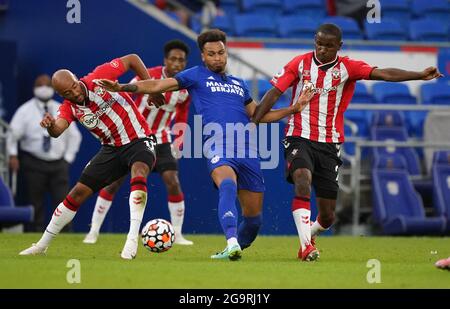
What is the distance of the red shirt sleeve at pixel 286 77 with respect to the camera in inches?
430

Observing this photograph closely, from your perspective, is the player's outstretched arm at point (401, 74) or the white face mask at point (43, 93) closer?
the player's outstretched arm at point (401, 74)

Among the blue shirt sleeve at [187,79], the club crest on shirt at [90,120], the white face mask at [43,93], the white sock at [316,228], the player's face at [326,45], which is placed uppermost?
the white face mask at [43,93]

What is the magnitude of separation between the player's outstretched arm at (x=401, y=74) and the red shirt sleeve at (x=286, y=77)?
778 mm

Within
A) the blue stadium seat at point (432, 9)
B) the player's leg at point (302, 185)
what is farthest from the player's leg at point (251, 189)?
the blue stadium seat at point (432, 9)

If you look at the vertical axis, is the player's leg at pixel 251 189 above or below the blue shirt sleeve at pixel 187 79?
below

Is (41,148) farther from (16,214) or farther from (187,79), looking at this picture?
(187,79)

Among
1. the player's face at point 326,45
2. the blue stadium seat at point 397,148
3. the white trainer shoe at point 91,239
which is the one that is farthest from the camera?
the blue stadium seat at point 397,148

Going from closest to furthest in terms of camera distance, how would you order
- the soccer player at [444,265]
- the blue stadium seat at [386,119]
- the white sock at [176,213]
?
the soccer player at [444,265]
the white sock at [176,213]
the blue stadium seat at [386,119]

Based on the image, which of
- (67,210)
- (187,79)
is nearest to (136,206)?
(67,210)

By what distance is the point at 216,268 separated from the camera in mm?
9461

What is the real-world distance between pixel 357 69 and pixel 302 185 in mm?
1355

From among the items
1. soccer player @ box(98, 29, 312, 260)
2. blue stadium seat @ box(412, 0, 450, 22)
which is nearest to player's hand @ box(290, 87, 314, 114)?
soccer player @ box(98, 29, 312, 260)

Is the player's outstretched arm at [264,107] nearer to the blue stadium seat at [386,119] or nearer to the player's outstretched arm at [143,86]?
the player's outstretched arm at [143,86]
